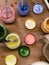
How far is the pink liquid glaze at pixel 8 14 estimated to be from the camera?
890 mm

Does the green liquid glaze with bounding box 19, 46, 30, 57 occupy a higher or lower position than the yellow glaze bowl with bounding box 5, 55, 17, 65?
higher

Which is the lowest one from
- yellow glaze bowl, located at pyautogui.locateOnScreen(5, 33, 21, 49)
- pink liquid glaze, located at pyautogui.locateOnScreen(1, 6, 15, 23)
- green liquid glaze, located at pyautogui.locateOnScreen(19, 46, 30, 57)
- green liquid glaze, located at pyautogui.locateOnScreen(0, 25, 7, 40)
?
green liquid glaze, located at pyautogui.locateOnScreen(19, 46, 30, 57)

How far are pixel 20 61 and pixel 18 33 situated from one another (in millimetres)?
123

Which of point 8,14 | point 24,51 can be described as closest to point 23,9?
point 8,14

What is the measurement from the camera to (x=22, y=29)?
911mm

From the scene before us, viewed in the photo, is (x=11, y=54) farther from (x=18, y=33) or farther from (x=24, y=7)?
(x=24, y=7)

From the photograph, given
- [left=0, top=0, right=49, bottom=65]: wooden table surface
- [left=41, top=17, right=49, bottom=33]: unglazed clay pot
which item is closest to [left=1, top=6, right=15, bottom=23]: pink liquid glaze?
[left=0, top=0, right=49, bottom=65]: wooden table surface

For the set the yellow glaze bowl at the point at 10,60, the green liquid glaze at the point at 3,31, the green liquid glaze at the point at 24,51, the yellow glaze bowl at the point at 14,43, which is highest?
the green liquid glaze at the point at 3,31

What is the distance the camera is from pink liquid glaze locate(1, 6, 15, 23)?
89 cm

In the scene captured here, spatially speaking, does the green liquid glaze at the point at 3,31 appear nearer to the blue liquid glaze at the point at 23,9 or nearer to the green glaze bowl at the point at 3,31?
the green glaze bowl at the point at 3,31

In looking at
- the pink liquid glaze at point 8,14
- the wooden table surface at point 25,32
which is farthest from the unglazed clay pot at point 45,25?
the pink liquid glaze at point 8,14

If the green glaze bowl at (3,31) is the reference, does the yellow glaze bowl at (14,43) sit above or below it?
below

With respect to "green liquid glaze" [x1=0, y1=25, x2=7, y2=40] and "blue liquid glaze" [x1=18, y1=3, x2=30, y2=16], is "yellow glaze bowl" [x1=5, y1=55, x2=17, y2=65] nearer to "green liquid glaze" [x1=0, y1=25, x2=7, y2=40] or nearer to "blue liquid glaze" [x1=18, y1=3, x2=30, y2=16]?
"green liquid glaze" [x1=0, y1=25, x2=7, y2=40]

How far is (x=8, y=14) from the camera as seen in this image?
898 millimetres
